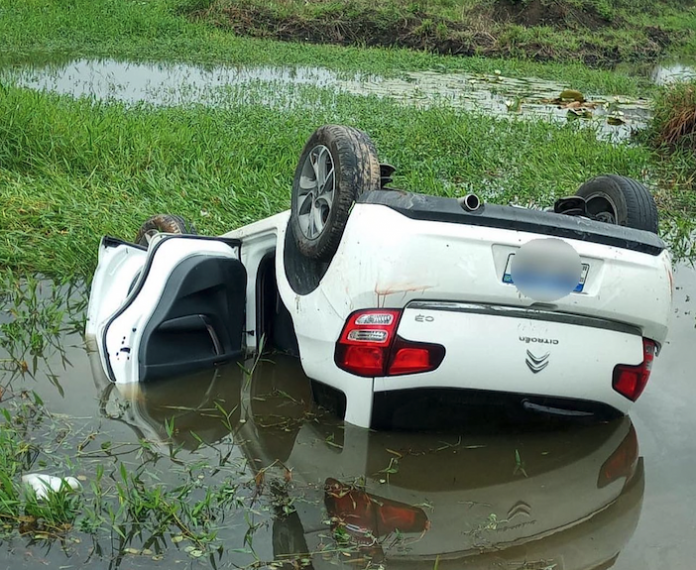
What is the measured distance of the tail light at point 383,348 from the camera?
11.1 feet

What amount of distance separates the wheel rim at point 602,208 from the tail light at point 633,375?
0.94 metres

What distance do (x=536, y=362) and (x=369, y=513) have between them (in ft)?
2.90

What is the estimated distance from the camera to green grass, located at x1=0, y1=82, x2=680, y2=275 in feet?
20.1

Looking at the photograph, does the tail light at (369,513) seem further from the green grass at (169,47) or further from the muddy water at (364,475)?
the green grass at (169,47)

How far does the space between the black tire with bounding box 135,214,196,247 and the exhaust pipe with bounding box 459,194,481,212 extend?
2.24 meters

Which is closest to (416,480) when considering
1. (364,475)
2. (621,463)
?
(364,475)

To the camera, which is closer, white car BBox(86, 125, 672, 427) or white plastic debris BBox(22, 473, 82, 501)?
white plastic debris BBox(22, 473, 82, 501)

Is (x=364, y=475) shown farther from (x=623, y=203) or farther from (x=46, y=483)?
(x=623, y=203)

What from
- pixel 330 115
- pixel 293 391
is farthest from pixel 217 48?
pixel 293 391

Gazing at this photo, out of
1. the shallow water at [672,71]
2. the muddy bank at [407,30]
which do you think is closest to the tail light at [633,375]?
the shallow water at [672,71]

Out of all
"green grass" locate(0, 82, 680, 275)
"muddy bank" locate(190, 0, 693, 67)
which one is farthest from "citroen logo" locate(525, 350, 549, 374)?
"muddy bank" locate(190, 0, 693, 67)

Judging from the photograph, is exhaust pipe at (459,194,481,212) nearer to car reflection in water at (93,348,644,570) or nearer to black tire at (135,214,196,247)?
car reflection in water at (93,348,644,570)

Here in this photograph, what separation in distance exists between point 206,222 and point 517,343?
332 centimetres

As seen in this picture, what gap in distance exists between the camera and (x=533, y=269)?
3408 millimetres
